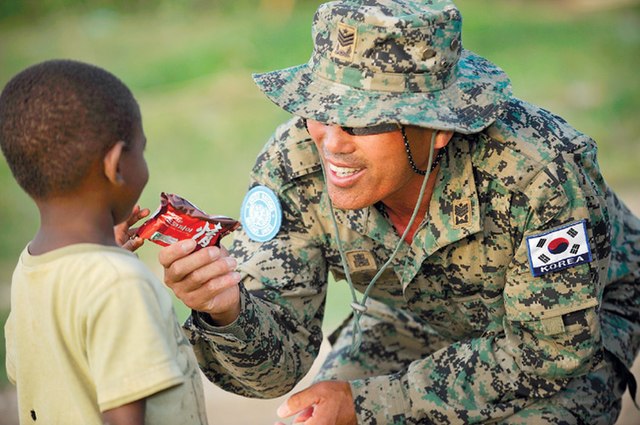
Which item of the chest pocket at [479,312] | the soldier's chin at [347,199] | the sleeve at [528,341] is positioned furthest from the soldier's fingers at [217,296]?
the chest pocket at [479,312]

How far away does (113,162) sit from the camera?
99.4 inches

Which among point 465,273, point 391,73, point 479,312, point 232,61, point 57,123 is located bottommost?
point 479,312

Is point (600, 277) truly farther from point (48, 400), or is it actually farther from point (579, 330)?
point (48, 400)

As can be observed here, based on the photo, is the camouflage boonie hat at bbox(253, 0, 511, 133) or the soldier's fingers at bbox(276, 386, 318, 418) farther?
the soldier's fingers at bbox(276, 386, 318, 418)

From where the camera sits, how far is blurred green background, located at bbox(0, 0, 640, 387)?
8.15 metres

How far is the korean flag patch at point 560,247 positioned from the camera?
3.52 m

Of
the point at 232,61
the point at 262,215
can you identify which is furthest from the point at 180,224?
the point at 232,61

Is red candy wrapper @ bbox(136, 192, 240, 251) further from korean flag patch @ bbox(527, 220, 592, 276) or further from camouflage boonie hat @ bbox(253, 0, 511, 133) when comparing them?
korean flag patch @ bbox(527, 220, 592, 276)

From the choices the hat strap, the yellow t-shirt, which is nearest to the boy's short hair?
the yellow t-shirt

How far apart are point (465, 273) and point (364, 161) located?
61cm

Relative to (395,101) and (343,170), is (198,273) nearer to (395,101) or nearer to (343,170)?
(343,170)

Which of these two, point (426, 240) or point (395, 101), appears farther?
point (426, 240)

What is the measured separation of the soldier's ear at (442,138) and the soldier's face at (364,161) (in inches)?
1.1

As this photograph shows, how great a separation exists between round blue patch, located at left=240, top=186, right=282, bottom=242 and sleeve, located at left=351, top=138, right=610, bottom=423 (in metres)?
0.58
